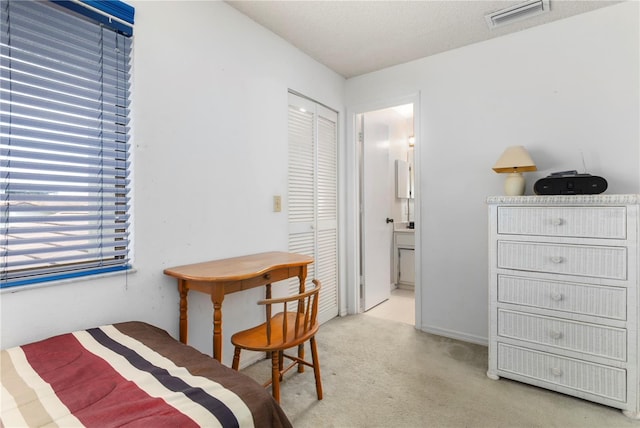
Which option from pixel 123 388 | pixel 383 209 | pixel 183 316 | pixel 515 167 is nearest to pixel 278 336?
pixel 183 316

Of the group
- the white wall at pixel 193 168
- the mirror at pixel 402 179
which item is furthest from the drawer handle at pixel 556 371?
the mirror at pixel 402 179

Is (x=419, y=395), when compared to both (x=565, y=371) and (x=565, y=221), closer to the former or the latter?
(x=565, y=371)

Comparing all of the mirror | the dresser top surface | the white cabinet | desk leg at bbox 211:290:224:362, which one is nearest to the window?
desk leg at bbox 211:290:224:362

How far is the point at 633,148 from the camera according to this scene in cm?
213

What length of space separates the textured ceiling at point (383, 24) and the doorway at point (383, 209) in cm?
62

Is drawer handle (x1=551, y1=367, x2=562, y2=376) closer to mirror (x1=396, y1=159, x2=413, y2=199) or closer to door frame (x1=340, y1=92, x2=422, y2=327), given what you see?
door frame (x1=340, y1=92, x2=422, y2=327)

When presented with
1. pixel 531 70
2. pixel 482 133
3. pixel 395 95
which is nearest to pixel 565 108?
pixel 531 70

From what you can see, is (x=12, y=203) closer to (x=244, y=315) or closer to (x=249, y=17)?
(x=244, y=315)

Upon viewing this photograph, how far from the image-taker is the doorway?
3449 millimetres

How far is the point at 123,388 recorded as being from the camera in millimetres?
996

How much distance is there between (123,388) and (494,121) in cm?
290

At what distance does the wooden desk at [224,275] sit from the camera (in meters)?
1.63

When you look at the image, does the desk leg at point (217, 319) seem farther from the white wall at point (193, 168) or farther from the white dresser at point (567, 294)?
the white dresser at point (567, 294)

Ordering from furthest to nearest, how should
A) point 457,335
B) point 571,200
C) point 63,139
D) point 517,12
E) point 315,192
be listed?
point 315,192, point 457,335, point 517,12, point 571,200, point 63,139
